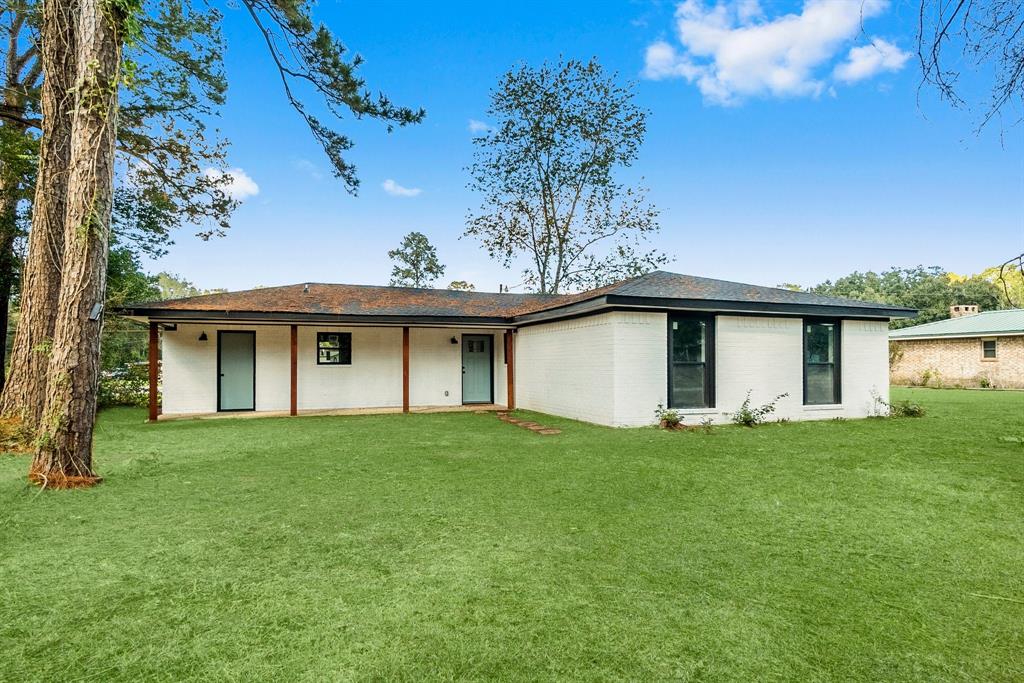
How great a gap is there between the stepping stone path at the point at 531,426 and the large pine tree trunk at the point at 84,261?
5893 millimetres

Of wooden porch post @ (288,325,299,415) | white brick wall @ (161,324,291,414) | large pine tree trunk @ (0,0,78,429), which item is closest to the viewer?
large pine tree trunk @ (0,0,78,429)

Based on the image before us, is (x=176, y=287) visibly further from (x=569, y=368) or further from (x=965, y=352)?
(x=965, y=352)

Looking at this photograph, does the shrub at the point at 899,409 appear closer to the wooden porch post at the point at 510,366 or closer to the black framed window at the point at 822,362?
the black framed window at the point at 822,362

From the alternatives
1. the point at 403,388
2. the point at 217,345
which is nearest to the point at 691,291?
the point at 403,388

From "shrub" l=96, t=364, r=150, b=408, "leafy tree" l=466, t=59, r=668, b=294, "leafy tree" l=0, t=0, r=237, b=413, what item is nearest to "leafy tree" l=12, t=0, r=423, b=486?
"leafy tree" l=0, t=0, r=237, b=413

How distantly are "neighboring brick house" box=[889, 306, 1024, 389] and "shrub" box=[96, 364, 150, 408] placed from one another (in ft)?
90.2

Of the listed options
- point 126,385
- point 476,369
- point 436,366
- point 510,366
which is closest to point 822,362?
point 510,366

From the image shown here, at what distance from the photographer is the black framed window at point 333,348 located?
12.4 metres

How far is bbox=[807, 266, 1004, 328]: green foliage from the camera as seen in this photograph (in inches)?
1320

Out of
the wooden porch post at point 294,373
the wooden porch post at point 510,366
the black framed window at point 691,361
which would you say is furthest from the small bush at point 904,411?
the wooden porch post at point 294,373

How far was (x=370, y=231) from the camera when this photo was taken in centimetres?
2052

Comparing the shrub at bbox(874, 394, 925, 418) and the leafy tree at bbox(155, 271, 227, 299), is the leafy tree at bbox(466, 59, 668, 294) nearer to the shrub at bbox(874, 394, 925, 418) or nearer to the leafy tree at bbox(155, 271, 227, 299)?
the shrub at bbox(874, 394, 925, 418)

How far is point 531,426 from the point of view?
30.2 feet

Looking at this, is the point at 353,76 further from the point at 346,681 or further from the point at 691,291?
the point at 346,681
